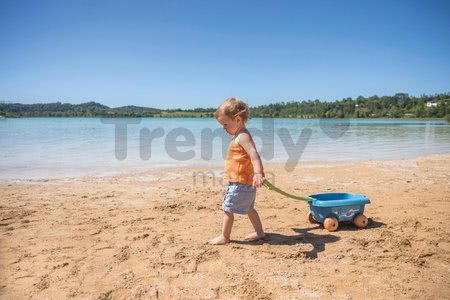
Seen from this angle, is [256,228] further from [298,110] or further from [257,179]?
[298,110]

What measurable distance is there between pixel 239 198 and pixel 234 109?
1011mm

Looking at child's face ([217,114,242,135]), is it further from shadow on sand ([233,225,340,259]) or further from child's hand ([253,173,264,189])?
shadow on sand ([233,225,340,259])

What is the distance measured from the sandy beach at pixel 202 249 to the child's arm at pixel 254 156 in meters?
0.81

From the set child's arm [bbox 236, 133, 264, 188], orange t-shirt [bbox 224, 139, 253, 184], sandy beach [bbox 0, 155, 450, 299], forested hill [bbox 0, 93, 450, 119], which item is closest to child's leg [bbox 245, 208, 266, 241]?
sandy beach [bbox 0, 155, 450, 299]

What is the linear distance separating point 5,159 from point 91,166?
3.36 metres

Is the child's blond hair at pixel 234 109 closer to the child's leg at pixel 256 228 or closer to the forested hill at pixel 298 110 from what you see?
the child's leg at pixel 256 228

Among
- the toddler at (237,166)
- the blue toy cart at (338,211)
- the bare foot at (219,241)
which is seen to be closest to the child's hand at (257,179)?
the toddler at (237,166)

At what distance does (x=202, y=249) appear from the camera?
11.2 feet

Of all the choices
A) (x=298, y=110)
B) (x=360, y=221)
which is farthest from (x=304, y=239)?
(x=298, y=110)

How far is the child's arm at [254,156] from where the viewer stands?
3.26m

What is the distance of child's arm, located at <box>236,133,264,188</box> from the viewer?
10.7ft

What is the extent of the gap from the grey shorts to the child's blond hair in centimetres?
76

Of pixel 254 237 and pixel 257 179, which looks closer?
pixel 257 179

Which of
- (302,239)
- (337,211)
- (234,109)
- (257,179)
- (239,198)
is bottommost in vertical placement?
(302,239)
